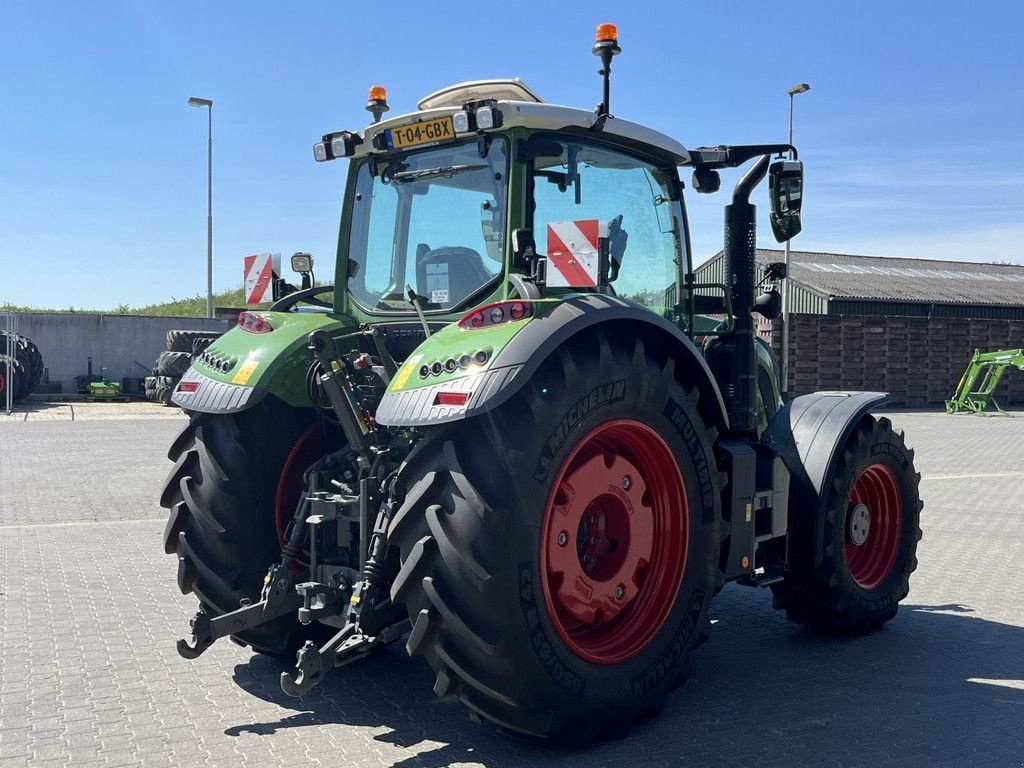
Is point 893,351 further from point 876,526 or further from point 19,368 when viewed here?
point 876,526

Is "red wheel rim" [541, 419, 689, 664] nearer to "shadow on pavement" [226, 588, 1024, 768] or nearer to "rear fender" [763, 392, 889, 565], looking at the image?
"shadow on pavement" [226, 588, 1024, 768]

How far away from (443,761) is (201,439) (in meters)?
1.95

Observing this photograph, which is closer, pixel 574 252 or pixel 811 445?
pixel 574 252

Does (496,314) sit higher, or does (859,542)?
(496,314)

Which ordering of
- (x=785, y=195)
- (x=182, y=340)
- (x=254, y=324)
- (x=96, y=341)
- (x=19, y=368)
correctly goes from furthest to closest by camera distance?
(x=96, y=341), (x=182, y=340), (x=19, y=368), (x=785, y=195), (x=254, y=324)

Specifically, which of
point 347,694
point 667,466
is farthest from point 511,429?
point 347,694

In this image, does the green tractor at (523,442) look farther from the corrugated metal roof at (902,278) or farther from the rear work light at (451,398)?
the corrugated metal roof at (902,278)

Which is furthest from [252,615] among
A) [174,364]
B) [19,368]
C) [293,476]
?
[19,368]

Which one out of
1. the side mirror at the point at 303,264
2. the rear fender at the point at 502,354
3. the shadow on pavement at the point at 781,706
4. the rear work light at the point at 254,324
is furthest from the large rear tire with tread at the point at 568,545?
the side mirror at the point at 303,264

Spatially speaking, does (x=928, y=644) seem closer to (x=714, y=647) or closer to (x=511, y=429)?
(x=714, y=647)

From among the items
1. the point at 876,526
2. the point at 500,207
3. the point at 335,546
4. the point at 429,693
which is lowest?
the point at 429,693

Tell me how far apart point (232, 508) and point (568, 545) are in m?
1.67

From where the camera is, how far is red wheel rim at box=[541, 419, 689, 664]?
4141 mm

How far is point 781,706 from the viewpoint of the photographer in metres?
→ 4.65
